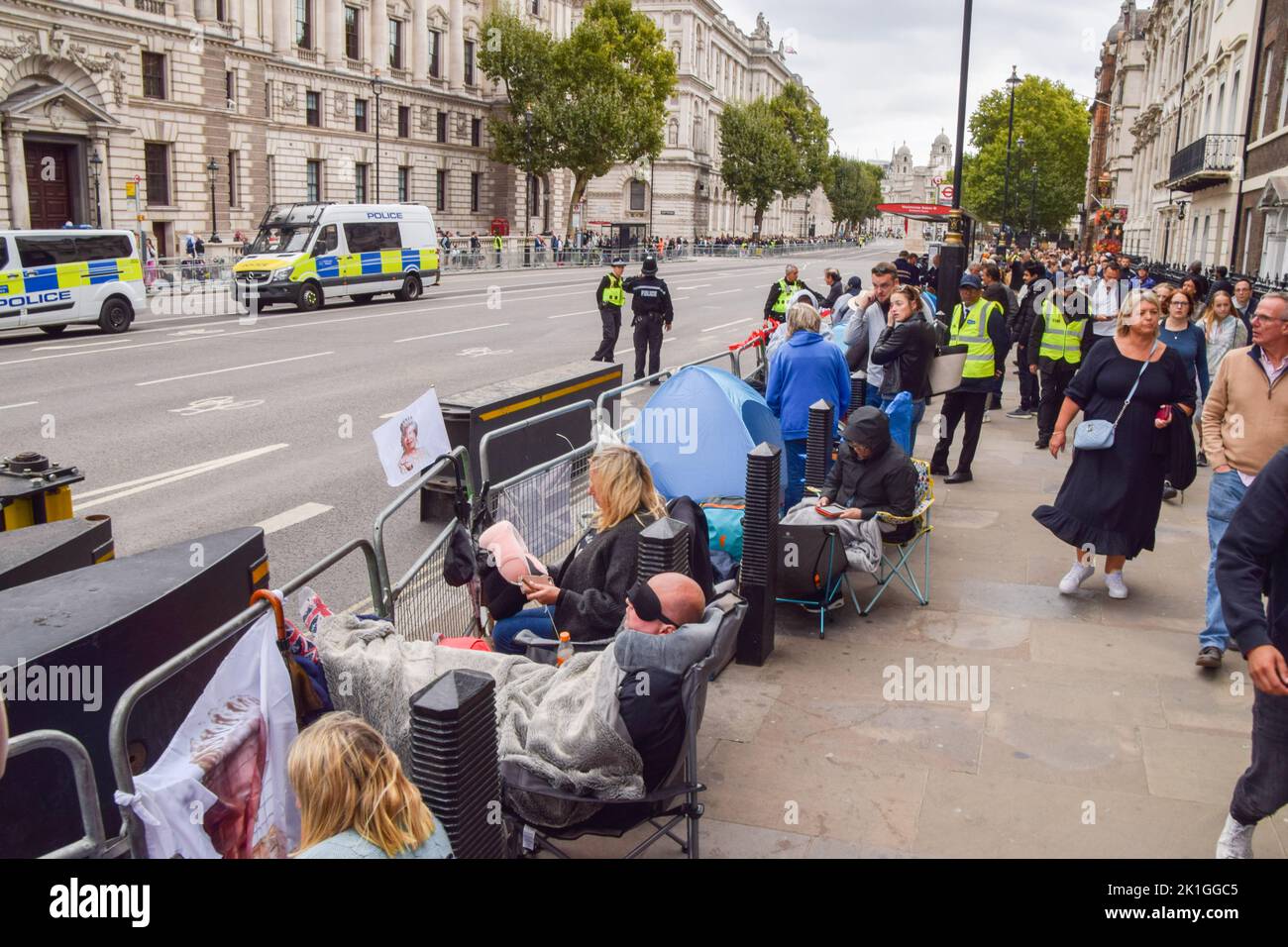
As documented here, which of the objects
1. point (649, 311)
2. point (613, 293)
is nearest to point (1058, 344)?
point (649, 311)

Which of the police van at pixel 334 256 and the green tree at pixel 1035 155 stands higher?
the green tree at pixel 1035 155

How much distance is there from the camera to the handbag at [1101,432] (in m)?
6.94

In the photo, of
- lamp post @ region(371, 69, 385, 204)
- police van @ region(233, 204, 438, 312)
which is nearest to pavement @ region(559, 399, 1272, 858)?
police van @ region(233, 204, 438, 312)

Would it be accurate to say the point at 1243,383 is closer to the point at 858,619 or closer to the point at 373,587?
the point at 858,619

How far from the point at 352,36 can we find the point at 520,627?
6233 centimetres

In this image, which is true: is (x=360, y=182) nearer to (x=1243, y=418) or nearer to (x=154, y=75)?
(x=154, y=75)

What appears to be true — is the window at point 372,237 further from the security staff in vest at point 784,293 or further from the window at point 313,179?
the window at point 313,179

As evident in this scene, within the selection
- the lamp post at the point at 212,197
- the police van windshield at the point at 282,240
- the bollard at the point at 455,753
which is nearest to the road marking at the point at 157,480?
the bollard at the point at 455,753

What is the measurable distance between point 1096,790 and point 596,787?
242cm

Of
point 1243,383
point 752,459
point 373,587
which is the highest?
point 1243,383

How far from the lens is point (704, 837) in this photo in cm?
455

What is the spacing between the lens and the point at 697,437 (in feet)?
26.5

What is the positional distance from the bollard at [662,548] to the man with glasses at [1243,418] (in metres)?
2.92
